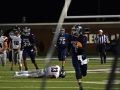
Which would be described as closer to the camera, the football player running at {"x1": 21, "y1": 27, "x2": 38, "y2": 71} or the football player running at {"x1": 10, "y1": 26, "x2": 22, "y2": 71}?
the football player running at {"x1": 21, "y1": 27, "x2": 38, "y2": 71}

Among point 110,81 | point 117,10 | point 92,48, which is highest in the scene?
point 110,81

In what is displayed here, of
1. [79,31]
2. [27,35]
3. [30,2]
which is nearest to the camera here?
[79,31]

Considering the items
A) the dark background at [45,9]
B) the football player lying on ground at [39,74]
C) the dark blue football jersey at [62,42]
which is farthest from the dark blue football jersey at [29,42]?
the dark background at [45,9]

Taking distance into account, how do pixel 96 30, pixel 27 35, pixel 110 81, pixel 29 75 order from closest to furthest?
Answer: pixel 110 81 → pixel 29 75 → pixel 27 35 → pixel 96 30

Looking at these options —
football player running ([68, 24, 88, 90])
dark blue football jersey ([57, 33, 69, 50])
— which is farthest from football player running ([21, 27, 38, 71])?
football player running ([68, 24, 88, 90])

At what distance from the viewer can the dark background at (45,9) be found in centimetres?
3903

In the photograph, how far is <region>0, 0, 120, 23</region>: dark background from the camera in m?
39.0

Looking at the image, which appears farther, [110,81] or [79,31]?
[79,31]

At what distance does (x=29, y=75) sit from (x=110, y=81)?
10.7m

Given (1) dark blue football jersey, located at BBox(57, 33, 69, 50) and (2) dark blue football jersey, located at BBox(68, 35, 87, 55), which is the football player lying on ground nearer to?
(1) dark blue football jersey, located at BBox(57, 33, 69, 50)

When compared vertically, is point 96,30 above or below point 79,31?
below

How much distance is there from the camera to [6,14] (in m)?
39.7

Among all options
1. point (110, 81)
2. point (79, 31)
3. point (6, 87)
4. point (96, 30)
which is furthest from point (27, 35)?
point (96, 30)

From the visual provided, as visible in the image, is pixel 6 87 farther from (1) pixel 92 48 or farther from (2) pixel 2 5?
(2) pixel 2 5
